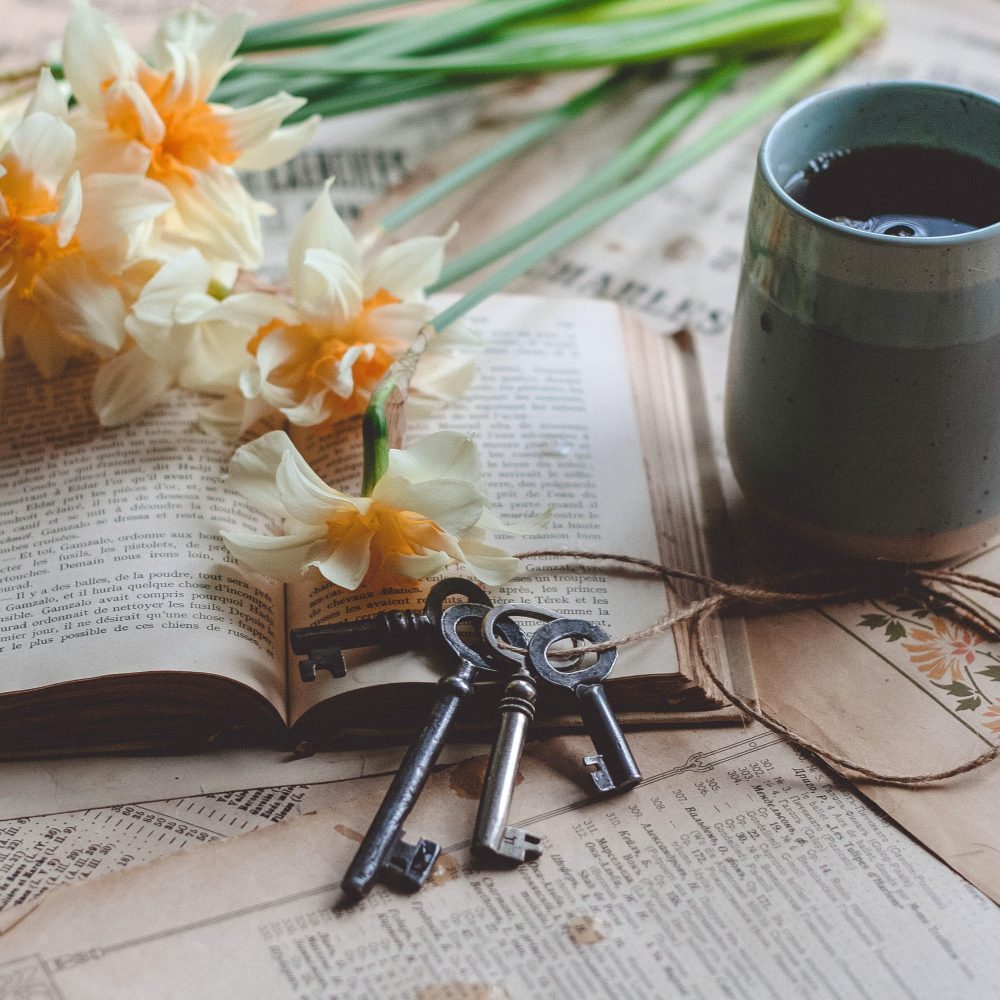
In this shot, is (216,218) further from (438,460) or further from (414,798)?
(414,798)

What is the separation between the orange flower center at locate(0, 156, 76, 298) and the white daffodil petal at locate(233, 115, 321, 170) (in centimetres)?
14

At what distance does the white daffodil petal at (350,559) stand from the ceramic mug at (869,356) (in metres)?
0.27

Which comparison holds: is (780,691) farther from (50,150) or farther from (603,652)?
(50,150)

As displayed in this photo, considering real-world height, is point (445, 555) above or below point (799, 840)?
above

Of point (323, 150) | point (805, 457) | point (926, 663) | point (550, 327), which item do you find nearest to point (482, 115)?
point (323, 150)

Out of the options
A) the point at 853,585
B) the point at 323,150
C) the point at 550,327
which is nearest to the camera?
the point at 853,585

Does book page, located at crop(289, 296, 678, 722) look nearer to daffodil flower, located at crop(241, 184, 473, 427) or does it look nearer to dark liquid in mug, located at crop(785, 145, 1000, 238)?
daffodil flower, located at crop(241, 184, 473, 427)

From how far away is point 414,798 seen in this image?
2.08 ft

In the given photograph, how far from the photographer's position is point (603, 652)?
2.27ft

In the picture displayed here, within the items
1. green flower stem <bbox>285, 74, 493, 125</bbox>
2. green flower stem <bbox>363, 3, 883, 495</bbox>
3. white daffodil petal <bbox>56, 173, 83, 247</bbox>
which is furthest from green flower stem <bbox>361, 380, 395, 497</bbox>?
green flower stem <bbox>285, 74, 493, 125</bbox>

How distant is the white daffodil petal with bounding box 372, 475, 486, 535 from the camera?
665 mm

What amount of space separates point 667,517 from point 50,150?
0.47m

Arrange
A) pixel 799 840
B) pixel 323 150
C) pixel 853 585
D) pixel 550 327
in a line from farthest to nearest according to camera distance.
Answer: pixel 323 150, pixel 550 327, pixel 853 585, pixel 799 840

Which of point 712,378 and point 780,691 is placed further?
point 712,378
